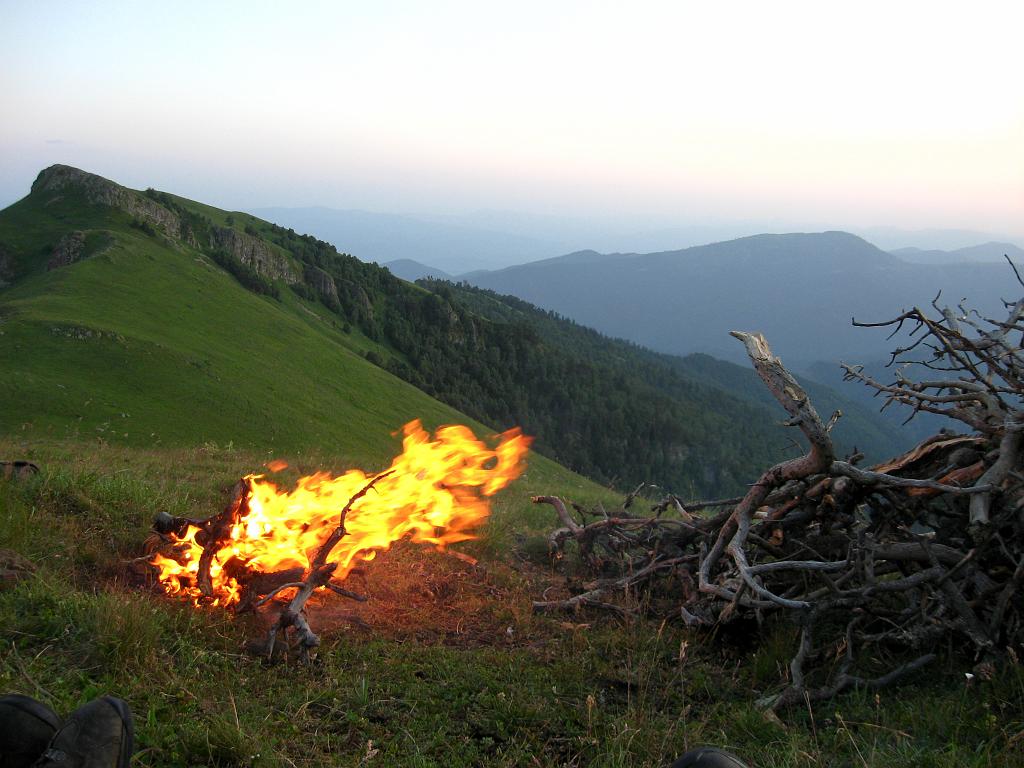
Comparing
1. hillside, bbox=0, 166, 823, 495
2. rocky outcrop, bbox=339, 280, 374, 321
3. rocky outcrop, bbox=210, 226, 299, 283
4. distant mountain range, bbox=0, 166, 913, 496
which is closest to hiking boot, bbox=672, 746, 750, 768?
distant mountain range, bbox=0, 166, 913, 496

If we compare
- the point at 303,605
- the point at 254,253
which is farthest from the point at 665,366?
the point at 303,605

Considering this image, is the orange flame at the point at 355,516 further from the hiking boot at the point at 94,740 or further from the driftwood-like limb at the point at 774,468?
the driftwood-like limb at the point at 774,468

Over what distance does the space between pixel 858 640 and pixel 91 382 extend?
26.8 meters

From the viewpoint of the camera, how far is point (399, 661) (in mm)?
5387

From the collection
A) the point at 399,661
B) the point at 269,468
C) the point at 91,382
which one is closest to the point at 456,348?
the point at 91,382

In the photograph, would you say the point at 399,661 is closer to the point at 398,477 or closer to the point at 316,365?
the point at 398,477

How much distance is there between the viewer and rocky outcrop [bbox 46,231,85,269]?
128 feet

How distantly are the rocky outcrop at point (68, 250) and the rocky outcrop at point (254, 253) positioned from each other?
67.6 ft

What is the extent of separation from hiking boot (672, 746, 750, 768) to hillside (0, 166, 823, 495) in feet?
33.6

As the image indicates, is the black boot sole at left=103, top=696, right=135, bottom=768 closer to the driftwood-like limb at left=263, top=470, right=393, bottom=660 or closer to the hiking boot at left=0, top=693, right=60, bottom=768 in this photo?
the hiking boot at left=0, top=693, right=60, bottom=768

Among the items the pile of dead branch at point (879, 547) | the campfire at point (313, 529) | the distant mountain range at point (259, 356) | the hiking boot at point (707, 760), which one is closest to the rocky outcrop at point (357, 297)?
the distant mountain range at point (259, 356)

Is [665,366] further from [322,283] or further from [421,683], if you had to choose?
[421,683]

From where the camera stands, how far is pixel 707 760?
3260mm

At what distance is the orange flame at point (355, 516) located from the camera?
20.7ft
